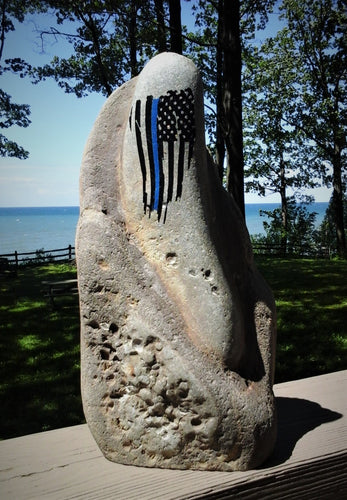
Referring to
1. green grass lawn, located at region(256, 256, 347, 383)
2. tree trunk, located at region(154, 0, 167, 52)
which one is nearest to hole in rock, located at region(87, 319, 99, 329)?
green grass lawn, located at region(256, 256, 347, 383)

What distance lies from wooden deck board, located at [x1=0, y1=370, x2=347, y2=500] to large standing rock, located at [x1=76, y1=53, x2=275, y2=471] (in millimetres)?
102

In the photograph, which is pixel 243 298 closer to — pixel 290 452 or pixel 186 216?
pixel 186 216

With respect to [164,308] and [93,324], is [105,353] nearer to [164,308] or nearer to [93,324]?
[93,324]

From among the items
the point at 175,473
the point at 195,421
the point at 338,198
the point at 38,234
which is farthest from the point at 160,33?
the point at 38,234

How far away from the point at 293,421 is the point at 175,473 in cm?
101

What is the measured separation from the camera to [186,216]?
2.55m

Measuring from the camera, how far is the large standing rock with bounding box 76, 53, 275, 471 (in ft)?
7.97

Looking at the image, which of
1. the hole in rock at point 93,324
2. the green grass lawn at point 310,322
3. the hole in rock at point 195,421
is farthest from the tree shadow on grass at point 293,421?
the green grass lawn at point 310,322

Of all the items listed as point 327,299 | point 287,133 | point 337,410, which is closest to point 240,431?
point 337,410

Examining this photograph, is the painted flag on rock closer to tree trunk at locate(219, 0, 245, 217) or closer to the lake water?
tree trunk at locate(219, 0, 245, 217)

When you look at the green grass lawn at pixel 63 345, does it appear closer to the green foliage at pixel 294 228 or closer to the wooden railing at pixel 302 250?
the wooden railing at pixel 302 250

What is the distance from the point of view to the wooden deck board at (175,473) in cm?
231

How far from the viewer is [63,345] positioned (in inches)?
267

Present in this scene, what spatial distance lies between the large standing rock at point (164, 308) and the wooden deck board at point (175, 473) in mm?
102
